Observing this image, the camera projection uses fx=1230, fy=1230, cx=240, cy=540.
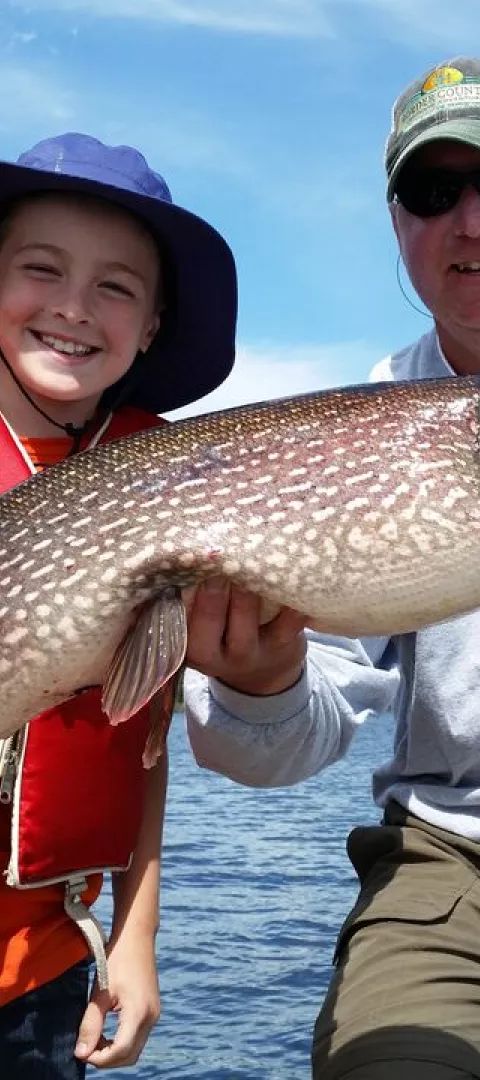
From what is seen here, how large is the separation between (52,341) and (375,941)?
6.40ft

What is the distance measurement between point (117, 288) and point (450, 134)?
1218 mm

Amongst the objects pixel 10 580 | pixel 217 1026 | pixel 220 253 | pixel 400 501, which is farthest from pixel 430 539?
pixel 217 1026

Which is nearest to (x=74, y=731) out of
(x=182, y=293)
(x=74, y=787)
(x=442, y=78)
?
(x=74, y=787)

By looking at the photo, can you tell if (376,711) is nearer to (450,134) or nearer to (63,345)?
(63,345)

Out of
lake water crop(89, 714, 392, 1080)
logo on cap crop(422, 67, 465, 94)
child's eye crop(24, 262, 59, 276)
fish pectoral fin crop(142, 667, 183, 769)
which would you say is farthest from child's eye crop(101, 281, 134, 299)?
lake water crop(89, 714, 392, 1080)

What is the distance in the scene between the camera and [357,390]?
324 centimetres

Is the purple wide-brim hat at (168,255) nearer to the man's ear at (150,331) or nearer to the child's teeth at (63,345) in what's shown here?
the man's ear at (150,331)

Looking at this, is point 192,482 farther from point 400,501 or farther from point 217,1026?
point 217,1026

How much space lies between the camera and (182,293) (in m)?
3.86

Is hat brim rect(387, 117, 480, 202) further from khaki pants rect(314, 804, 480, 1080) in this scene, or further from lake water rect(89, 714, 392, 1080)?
lake water rect(89, 714, 392, 1080)

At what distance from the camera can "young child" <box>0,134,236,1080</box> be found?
10.7 feet

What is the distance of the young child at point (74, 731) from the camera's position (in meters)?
3.27

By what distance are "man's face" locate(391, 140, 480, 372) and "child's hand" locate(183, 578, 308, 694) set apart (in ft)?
→ 4.30

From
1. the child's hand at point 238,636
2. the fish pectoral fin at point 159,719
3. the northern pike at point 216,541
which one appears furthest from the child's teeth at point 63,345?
the fish pectoral fin at point 159,719
